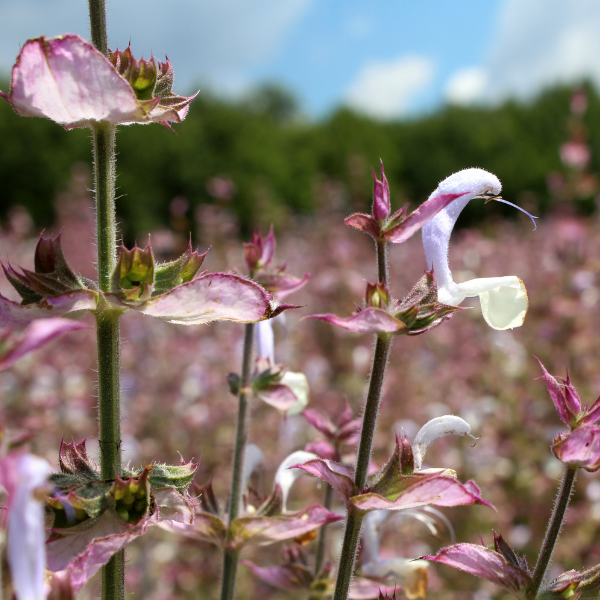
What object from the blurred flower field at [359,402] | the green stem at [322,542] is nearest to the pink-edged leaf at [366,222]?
the green stem at [322,542]

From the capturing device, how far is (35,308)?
1.94 ft

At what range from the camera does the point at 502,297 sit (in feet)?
2.08

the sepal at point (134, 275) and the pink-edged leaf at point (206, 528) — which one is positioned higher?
the sepal at point (134, 275)

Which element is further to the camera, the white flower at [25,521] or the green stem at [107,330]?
the green stem at [107,330]

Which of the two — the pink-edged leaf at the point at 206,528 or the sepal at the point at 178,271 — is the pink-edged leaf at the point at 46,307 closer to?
the sepal at the point at 178,271

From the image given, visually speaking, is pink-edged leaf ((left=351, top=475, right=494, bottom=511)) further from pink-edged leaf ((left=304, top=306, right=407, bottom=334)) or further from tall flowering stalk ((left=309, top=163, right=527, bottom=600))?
pink-edged leaf ((left=304, top=306, right=407, bottom=334))

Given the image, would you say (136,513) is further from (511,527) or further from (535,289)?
(535,289)

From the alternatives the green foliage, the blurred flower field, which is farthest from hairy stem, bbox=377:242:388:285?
the green foliage

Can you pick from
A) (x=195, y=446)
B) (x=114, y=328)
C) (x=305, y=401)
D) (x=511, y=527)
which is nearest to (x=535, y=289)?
(x=511, y=527)

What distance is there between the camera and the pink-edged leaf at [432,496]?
1.80 ft

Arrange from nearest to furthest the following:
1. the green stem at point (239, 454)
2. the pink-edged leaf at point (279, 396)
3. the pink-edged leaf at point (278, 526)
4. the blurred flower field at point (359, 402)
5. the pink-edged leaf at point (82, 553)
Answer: the pink-edged leaf at point (82, 553) < the pink-edged leaf at point (278, 526) < the green stem at point (239, 454) < the pink-edged leaf at point (279, 396) < the blurred flower field at point (359, 402)

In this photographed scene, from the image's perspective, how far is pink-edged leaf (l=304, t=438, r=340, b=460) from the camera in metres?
0.94

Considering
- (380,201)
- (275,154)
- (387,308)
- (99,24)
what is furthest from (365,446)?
(275,154)

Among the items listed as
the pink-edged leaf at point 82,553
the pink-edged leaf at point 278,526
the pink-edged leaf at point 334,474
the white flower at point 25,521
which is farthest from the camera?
the pink-edged leaf at point 278,526
